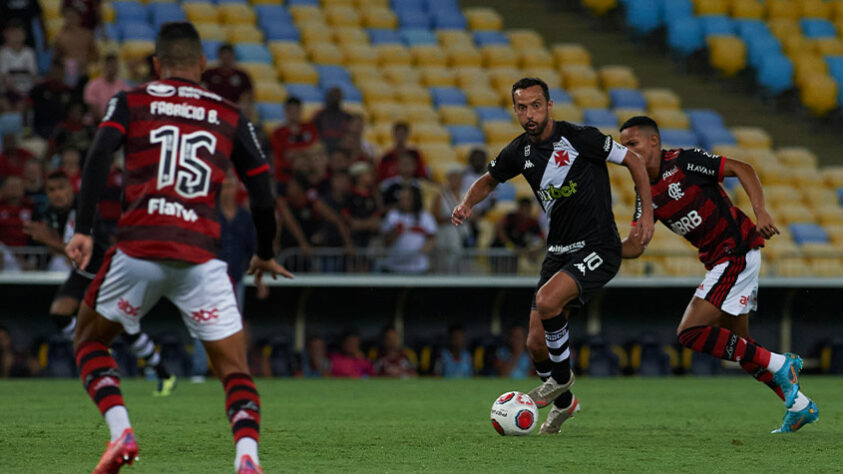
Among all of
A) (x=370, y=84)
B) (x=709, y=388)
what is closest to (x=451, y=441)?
(x=709, y=388)

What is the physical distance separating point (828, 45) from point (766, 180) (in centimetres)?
496

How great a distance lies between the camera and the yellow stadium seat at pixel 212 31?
1934cm

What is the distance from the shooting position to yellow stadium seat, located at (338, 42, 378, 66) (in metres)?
20.2

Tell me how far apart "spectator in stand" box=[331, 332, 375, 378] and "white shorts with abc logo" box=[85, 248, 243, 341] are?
10.3 m

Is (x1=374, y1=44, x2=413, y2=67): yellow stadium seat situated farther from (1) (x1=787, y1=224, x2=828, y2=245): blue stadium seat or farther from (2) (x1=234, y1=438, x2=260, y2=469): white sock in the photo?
(2) (x1=234, y1=438, x2=260, y2=469): white sock

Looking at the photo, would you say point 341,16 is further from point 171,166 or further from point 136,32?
point 171,166

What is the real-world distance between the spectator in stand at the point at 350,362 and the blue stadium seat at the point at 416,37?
6.84 m

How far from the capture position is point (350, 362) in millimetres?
15859

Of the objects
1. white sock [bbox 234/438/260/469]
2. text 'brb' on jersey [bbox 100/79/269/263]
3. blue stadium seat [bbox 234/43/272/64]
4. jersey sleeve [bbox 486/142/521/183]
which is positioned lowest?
white sock [bbox 234/438/260/469]

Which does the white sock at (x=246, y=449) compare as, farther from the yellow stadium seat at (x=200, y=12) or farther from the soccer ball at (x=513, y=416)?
the yellow stadium seat at (x=200, y=12)

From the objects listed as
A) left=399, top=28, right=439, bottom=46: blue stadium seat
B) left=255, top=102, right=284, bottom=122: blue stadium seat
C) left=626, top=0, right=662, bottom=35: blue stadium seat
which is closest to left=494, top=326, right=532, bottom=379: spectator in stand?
left=255, top=102, right=284, bottom=122: blue stadium seat

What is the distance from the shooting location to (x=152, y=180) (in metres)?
5.32

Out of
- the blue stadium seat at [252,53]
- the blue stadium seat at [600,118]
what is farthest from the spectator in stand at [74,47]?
the blue stadium seat at [600,118]

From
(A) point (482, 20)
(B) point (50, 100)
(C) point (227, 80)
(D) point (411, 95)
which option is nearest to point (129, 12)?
(B) point (50, 100)
